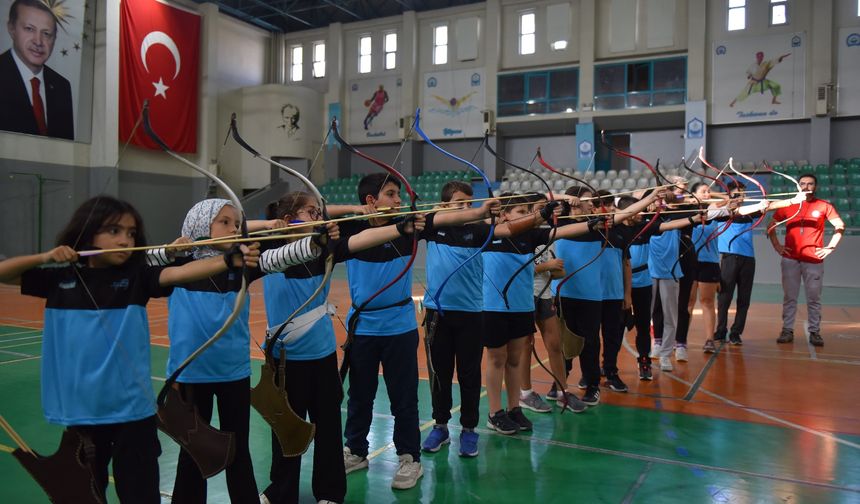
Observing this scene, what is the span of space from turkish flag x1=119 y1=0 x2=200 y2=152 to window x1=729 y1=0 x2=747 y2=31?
15.8 meters

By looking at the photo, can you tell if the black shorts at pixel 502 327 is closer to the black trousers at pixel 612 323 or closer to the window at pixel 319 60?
the black trousers at pixel 612 323

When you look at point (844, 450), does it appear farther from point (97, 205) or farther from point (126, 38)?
point (126, 38)

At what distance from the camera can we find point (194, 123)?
1958 centimetres

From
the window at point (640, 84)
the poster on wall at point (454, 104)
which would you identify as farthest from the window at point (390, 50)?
the window at point (640, 84)

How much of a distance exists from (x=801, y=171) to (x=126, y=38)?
18230 mm

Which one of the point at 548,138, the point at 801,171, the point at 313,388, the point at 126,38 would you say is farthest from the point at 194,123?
the point at 313,388

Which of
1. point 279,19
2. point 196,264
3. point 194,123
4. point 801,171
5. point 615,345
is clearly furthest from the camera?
point 279,19

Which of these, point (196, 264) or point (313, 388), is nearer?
point (196, 264)

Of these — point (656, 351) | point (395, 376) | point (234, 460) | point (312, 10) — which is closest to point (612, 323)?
point (656, 351)

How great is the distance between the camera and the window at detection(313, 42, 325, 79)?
75.3 feet

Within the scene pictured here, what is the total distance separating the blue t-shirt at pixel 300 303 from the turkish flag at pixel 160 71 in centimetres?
1581

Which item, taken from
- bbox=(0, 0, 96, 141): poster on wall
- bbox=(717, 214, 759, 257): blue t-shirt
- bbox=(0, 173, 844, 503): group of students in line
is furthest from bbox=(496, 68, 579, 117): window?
bbox=(0, 173, 844, 503): group of students in line

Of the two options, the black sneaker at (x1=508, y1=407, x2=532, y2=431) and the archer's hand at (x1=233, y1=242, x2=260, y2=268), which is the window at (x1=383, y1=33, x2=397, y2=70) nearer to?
the black sneaker at (x1=508, y1=407, x2=532, y2=431)

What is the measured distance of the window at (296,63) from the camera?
918 inches
